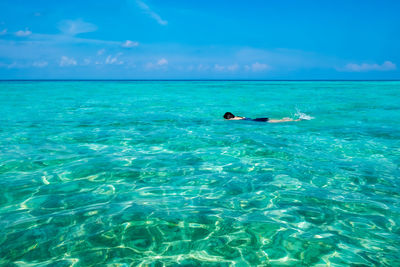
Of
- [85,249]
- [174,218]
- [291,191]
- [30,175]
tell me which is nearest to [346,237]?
[291,191]

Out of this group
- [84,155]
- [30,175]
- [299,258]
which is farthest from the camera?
[84,155]

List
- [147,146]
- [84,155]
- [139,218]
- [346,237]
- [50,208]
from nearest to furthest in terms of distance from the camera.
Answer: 1. [346,237]
2. [139,218]
3. [50,208]
4. [84,155]
5. [147,146]

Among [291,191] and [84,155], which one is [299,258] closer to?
[291,191]

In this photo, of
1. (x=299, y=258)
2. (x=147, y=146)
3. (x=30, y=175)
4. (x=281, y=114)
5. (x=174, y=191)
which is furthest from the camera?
(x=281, y=114)

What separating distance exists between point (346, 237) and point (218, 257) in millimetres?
1770

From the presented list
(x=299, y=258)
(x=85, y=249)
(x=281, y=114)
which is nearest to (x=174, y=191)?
(x=85, y=249)

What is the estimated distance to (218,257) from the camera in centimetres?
346

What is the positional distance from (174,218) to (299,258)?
5.85 feet

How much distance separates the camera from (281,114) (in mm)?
17828

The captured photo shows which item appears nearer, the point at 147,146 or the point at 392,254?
the point at 392,254

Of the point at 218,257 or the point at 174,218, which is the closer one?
the point at 218,257

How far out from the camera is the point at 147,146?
8672mm

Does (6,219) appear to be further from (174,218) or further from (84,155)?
(84,155)

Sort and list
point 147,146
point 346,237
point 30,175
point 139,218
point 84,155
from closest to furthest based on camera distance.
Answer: point 346,237
point 139,218
point 30,175
point 84,155
point 147,146
